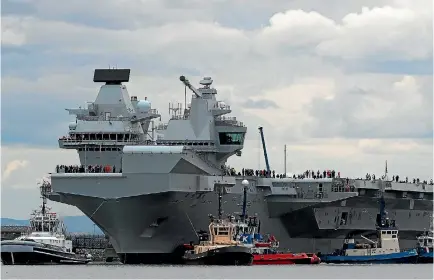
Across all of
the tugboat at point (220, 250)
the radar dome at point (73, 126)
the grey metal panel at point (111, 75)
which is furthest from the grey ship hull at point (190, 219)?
the grey metal panel at point (111, 75)

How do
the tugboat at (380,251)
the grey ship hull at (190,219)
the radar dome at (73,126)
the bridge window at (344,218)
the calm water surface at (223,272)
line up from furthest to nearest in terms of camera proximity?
the bridge window at (344,218)
the tugboat at (380,251)
the radar dome at (73,126)
the grey ship hull at (190,219)
the calm water surface at (223,272)

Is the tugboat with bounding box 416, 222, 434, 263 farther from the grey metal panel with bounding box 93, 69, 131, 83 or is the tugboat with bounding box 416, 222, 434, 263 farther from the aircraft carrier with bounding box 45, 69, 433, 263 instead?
the grey metal panel with bounding box 93, 69, 131, 83

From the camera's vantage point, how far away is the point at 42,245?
80125 mm

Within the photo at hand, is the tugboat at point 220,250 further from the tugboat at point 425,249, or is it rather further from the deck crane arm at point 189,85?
the tugboat at point 425,249

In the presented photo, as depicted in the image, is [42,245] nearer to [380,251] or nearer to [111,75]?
[111,75]

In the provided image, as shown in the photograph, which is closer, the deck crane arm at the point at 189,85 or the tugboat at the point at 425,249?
the deck crane arm at the point at 189,85

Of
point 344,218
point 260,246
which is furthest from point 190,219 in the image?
point 344,218

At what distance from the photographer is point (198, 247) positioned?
242 feet

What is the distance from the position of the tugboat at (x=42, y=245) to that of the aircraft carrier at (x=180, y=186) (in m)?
4.08

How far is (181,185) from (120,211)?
3525mm

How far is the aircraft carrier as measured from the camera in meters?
72.7

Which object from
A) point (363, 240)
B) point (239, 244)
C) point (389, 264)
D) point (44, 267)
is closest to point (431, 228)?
point (363, 240)

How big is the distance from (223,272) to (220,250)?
25.3ft

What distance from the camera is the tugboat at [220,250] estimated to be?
238 feet
